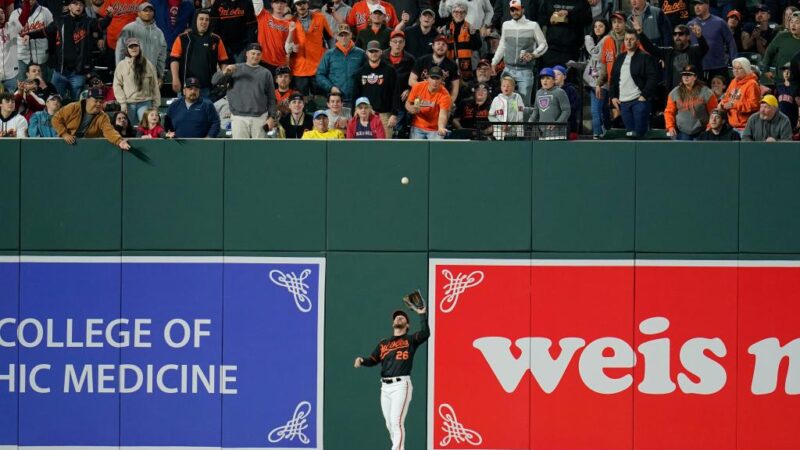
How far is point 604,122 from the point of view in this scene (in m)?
21.5

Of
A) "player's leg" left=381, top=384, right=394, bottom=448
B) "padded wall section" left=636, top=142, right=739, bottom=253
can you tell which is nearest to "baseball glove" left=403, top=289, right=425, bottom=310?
"player's leg" left=381, top=384, right=394, bottom=448

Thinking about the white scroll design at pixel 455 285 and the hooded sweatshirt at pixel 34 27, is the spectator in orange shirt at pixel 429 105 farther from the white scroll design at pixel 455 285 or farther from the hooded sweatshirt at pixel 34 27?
the hooded sweatshirt at pixel 34 27

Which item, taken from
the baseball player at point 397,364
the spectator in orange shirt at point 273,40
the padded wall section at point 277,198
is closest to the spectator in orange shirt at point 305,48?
the spectator in orange shirt at point 273,40

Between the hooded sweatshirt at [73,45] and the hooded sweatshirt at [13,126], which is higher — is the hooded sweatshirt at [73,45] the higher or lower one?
the higher one

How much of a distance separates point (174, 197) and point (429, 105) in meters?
3.51

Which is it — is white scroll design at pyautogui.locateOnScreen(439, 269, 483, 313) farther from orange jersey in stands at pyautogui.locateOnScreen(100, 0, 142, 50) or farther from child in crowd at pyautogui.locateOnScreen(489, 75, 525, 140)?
orange jersey in stands at pyautogui.locateOnScreen(100, 0, 142, 50)

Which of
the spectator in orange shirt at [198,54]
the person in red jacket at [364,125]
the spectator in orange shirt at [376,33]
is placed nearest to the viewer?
the person in red jacket at [364,125]

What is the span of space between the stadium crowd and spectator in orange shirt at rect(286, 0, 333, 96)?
0.06 ft

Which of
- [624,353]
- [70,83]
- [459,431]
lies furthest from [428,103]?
[70,83]

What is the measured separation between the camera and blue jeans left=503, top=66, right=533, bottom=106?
21.3 m

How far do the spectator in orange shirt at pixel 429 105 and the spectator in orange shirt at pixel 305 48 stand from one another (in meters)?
2.16

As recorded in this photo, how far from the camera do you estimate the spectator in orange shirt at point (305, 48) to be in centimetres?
2194

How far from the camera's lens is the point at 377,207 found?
61.9ft

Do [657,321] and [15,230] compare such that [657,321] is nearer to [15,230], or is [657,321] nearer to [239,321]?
[239,321]
